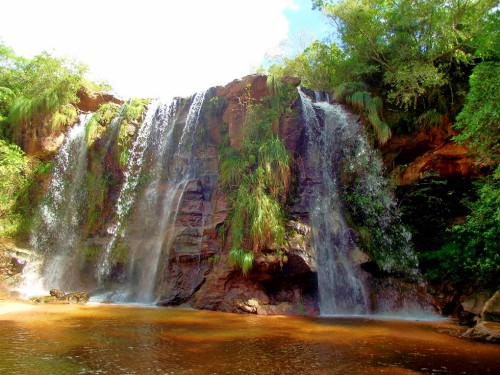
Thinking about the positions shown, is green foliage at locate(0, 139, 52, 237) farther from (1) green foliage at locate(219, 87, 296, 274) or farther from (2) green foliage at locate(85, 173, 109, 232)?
(1) green foliage at locate(219, 87, 296, 274)

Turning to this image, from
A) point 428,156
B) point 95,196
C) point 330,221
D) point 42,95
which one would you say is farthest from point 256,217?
point 42,95

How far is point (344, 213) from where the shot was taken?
12.2 m

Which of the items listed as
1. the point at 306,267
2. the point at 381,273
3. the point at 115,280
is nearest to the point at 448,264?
the point at 381,273

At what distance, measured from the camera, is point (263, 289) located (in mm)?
10203

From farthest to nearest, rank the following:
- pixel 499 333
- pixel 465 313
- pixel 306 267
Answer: pixel 306 267 < pixel 465 313 < pixel 499 333

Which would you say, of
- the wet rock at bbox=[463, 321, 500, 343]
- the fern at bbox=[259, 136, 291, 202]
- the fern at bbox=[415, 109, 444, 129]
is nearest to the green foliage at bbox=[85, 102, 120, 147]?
the fern at bbox=[259, 136, 291, 202]

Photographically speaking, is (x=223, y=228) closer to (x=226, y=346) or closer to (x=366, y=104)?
(x=226, y=346)

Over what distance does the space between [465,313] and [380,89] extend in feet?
29.7

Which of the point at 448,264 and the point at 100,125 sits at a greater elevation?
the point at 100,125

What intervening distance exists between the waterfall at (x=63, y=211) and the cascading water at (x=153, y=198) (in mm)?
1897

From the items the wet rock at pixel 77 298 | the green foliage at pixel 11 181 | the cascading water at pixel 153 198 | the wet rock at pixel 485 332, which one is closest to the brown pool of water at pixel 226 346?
the wet rock at pixel 485 332

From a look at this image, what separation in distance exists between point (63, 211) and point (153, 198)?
13.3ft

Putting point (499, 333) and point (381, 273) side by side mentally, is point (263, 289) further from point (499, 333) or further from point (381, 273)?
point (499, 333)

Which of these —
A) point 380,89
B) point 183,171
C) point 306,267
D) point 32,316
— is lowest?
point 32,316
